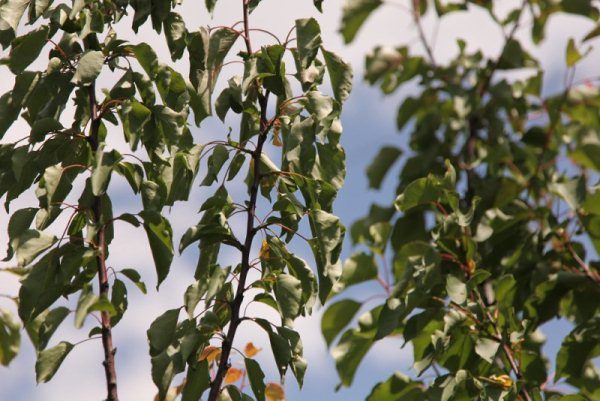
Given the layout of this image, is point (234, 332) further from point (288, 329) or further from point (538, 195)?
point (538, 195)

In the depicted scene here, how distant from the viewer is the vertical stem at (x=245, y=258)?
4.41ft

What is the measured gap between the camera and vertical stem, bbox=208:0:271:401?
1.34 metres

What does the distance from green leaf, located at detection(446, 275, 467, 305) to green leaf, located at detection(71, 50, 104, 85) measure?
2.93ft

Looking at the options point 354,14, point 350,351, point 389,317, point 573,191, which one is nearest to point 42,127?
point 389,317

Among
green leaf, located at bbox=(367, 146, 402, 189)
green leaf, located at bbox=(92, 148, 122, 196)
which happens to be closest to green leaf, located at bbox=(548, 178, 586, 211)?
green leaf, located at bbox=(367, 146, 402, 189)

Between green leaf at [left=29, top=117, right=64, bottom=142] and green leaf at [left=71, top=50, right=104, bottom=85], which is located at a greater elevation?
green leaf at [left=71, top=50, right=104, bottom=85]

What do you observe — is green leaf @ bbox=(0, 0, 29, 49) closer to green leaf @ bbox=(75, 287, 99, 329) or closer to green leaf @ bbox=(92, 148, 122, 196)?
green leaf @ bbox=(92, 148, 122, 196)

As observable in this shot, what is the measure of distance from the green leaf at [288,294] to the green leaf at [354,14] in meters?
2.09

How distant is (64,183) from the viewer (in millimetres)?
1445

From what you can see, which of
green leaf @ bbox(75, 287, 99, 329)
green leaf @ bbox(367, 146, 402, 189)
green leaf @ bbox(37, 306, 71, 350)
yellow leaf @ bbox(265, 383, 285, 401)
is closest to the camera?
green leaf @ bbox(75, 287, 99, 329)

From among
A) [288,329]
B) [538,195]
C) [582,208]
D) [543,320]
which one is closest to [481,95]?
[538,195]

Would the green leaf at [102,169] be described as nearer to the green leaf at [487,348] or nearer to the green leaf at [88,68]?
the green leaf at [88,68]

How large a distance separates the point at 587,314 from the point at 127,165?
1.68 m

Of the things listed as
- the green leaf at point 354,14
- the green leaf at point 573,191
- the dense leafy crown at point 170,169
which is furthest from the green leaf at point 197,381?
the green leaf at point 354,14
